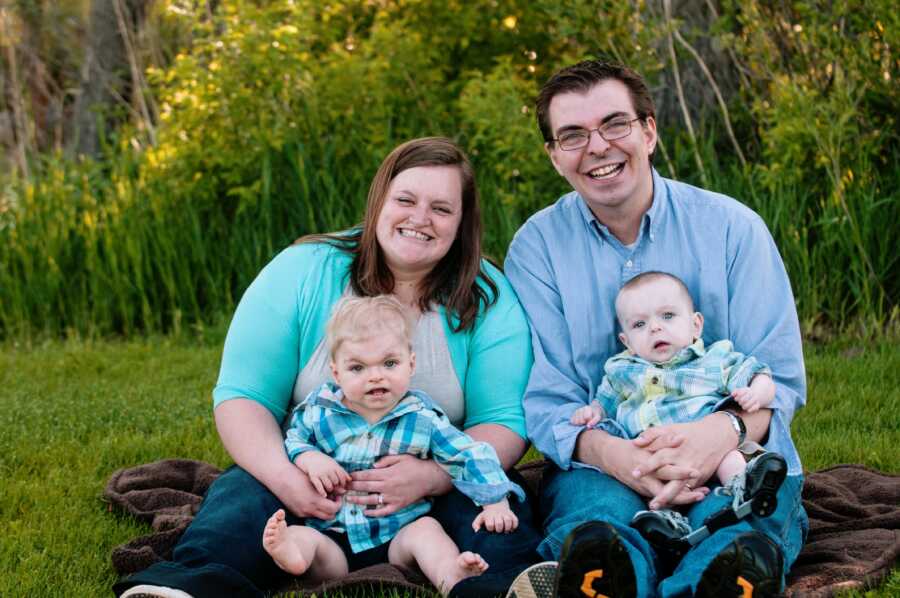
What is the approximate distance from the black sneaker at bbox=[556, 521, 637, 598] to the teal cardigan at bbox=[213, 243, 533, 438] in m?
0.86

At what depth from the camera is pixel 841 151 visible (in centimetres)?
593

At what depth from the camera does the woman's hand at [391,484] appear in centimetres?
321

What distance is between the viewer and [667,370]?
3.25m

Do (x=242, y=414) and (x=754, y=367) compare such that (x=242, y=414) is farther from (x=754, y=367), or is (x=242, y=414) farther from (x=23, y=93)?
(x=23, y=93)

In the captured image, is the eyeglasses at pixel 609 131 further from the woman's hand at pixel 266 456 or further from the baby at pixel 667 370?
the woman's hand at pixel 266 456

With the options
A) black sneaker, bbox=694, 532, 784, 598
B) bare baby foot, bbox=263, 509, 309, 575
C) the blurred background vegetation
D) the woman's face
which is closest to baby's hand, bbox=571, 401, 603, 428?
the woman's face

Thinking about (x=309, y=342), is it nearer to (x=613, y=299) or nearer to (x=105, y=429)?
(x=613, y=299)

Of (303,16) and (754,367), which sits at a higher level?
(303,16)

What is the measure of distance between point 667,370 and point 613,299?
38 centimetres

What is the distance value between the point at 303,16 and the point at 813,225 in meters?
3.13

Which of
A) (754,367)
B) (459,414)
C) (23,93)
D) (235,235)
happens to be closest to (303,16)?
(235,235)

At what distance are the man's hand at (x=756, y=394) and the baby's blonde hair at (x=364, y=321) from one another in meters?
0.92

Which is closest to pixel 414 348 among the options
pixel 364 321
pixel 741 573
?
pixel 364 321

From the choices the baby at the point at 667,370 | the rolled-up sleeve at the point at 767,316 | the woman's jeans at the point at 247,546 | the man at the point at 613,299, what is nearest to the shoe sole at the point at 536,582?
the woman's jeans at the point at 247,546
